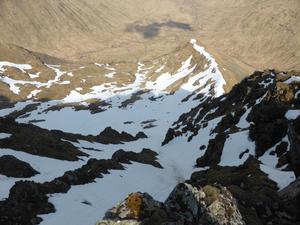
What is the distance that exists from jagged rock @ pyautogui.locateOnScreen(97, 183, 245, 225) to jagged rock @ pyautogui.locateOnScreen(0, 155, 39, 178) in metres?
26.9

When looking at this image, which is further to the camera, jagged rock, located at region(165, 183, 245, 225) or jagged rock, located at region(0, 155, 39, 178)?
jagged rock, located at region(0, 155, 39, 178)

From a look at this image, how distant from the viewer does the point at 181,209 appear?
22.8 meters

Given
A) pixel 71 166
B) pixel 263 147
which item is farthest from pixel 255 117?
pixel 71 166

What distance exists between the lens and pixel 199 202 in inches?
902

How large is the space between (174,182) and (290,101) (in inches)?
680

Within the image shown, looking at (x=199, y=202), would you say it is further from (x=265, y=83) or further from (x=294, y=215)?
Result: (x=265, y=83)

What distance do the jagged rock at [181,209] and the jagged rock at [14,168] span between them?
26882 millimetres

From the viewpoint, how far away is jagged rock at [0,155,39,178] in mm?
46156

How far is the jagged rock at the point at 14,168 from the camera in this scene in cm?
4616

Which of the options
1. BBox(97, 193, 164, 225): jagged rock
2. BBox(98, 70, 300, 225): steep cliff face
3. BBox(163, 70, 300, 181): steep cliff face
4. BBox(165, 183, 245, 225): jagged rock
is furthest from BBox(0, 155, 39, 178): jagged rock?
BBox(97, 193, 164, 225): jagged rock

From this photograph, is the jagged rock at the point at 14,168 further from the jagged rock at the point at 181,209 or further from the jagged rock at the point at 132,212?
the jagged rock at the point at 132,212

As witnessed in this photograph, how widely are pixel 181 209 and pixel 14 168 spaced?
2927 cm

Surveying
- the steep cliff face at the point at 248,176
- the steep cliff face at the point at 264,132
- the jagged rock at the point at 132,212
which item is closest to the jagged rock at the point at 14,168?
the steep cliff face at the point at 248,176

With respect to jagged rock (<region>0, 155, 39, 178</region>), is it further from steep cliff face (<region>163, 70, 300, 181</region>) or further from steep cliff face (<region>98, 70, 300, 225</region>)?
steep cliff face (<region>163, 70, 300, 181</region>)
